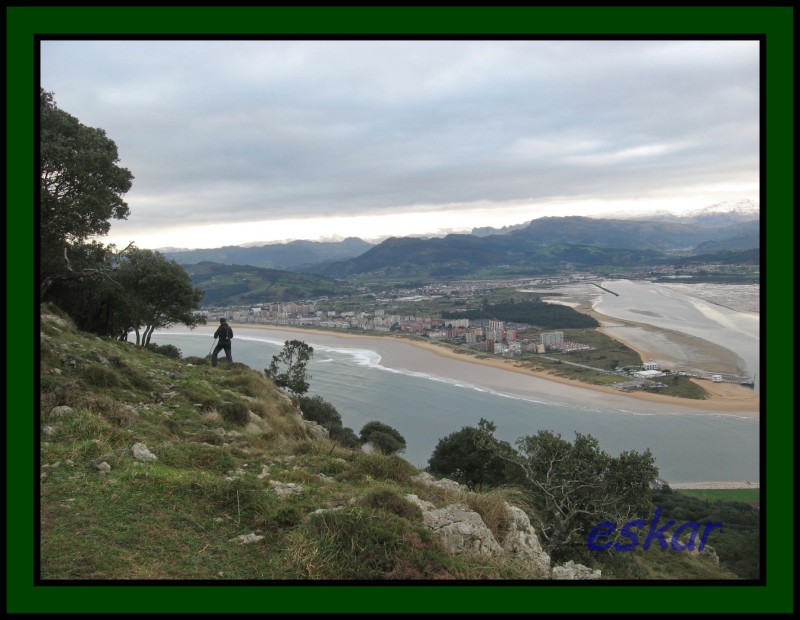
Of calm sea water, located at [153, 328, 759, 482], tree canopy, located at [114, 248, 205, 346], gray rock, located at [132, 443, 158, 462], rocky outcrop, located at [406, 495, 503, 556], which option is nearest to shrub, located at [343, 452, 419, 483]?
rocky outcrop, located at [406, 495, 503, 556]

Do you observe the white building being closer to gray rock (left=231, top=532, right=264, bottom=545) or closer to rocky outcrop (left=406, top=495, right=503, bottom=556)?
rocky outcrop (left=406, top=495, right=503, bottom=556)

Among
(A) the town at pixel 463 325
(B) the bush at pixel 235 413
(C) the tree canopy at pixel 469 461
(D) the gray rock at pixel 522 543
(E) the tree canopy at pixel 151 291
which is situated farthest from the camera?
(A) the town at pixel 463 325

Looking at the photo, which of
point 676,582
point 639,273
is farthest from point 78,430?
point 639,273

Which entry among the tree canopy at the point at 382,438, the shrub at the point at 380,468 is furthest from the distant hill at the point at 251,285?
the shrub at the point at 380,468

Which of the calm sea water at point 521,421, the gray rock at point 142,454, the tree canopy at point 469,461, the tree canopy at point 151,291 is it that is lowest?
the calm sea water at point 521,421

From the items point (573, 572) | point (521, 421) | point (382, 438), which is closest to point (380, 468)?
point (573, 572)

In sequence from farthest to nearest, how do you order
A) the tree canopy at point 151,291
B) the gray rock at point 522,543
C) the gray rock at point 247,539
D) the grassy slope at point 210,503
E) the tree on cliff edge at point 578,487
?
the tree canopy at point 151,291 < the tree on cliff edge at point 578,487 < the gray rock at point 522,543 < the gray rock at point 247,539 < the grassy slope at point 210,503

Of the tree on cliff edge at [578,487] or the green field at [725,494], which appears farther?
the green field at [725,494]

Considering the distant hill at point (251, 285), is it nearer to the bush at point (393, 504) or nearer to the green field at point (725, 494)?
the green field at point (725, 494)
